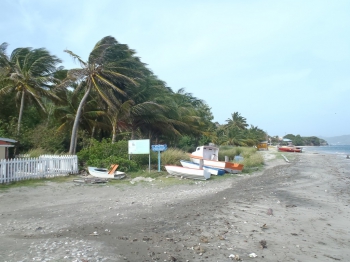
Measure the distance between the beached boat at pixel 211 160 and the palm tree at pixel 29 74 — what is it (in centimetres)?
1179

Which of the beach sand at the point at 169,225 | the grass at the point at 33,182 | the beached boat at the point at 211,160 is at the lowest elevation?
the beach sand at the point at 169,225

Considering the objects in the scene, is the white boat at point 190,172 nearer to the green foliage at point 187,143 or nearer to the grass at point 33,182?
the grass at point 33,182

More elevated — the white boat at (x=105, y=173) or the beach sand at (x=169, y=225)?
the white boat at (x=105, y=173)

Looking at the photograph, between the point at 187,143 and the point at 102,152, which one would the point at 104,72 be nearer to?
the point at 102,152

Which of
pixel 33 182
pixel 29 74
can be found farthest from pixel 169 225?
pixel 29 74

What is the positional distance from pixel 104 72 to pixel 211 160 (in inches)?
376

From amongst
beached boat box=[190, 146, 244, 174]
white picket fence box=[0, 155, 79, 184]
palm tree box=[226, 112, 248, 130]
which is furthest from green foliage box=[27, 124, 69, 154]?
palm tree box=[226, 112, 248, 130]

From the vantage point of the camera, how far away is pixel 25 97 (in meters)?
26.1

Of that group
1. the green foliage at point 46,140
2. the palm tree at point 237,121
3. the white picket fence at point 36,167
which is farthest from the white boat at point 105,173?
the palm tree at point 237,121

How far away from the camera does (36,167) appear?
1571 cm

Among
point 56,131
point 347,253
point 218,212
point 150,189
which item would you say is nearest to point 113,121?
point 56,131

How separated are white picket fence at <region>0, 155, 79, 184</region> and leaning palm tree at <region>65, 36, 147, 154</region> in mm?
4040

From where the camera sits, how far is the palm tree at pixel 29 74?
24.6 m

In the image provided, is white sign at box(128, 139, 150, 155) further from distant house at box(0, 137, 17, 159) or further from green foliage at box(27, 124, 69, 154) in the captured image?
green foliage at box(27, 124, 69, 154)
